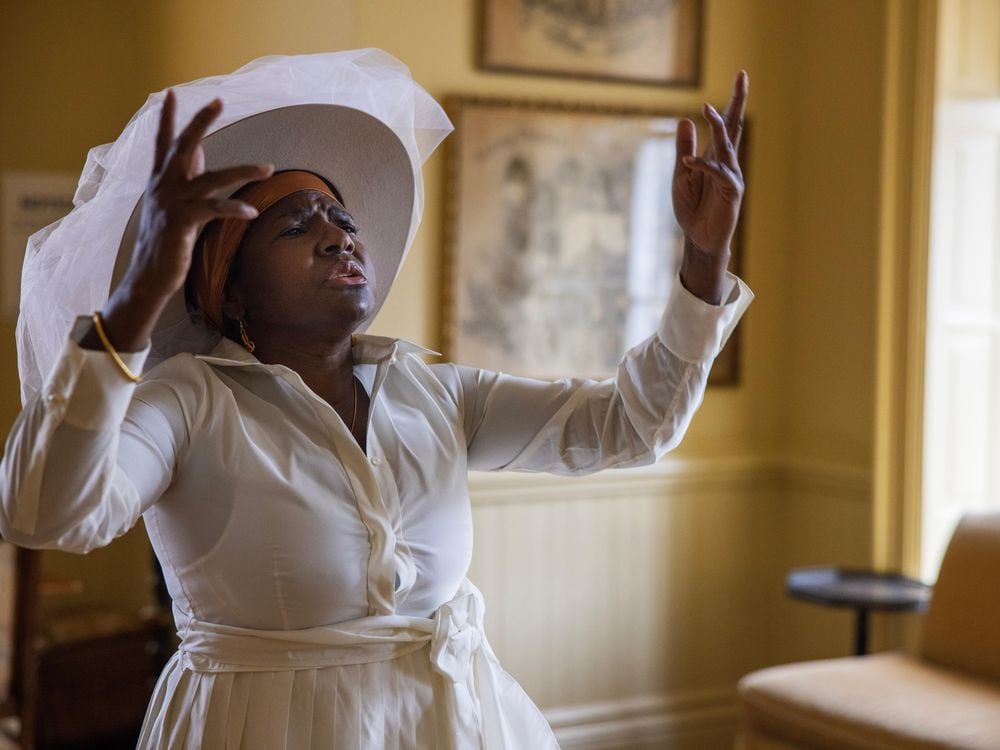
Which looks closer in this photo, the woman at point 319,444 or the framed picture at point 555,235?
the woman at point 319,444

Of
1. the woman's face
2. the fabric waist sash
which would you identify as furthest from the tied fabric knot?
the woman's face

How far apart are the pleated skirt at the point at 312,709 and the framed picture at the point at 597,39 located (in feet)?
8.17

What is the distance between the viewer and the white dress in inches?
54.5

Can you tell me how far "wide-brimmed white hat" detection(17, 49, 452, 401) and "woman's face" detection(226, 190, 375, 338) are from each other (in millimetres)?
106

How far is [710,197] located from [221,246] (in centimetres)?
59

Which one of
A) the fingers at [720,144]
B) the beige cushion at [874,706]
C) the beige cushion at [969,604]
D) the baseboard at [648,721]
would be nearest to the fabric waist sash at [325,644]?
the fingers at [720,144]

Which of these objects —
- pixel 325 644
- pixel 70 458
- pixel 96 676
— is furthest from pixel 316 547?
pixel 96 676

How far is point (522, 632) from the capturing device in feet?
12.3

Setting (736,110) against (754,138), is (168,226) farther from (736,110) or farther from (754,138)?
(754,138)

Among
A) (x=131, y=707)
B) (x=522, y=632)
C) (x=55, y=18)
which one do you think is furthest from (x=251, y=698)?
(x=55, y=18)

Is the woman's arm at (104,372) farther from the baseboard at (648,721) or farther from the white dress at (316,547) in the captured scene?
the baseboard at (648,721)

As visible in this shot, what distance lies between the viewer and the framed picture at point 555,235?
3.64 metres

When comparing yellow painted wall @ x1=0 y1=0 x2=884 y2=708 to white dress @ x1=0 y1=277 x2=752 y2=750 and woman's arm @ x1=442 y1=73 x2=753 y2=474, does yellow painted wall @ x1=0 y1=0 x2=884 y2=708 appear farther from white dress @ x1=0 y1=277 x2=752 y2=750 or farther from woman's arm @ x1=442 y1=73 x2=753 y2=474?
white dress @ x1=0 y1=277 x2=752 y2=750

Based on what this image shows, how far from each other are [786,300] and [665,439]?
266 cm
